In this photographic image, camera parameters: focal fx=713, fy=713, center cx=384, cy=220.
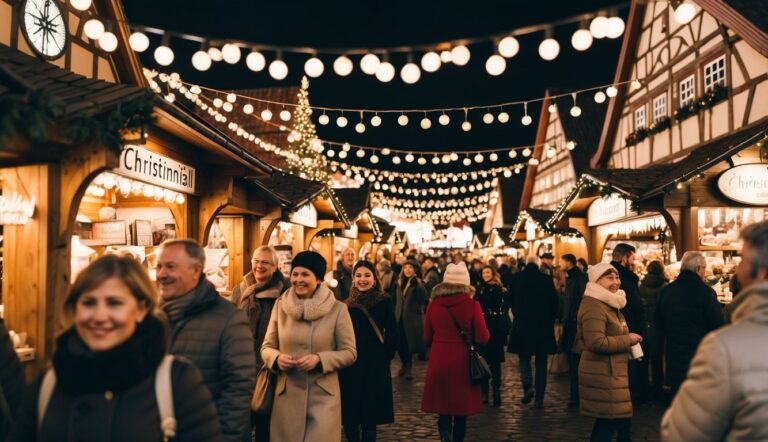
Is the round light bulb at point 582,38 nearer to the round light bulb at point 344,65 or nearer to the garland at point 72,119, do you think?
the round light bulb at point 344,65

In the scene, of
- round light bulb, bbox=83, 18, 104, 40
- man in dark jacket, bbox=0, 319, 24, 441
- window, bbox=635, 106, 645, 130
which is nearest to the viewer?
man in dark jacket, bbox=0, 319, 24, 441

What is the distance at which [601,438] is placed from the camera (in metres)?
6.32

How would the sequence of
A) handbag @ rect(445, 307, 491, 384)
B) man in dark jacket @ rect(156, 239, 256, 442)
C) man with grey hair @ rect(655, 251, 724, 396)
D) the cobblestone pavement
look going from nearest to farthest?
man in dark jacket @ rect(156, 239, 256, 442) → handbag @ rect(445, 307, 491, 384) → man with grey hair @ rect(655, 251, 724, 396) → the cobblestone pavement

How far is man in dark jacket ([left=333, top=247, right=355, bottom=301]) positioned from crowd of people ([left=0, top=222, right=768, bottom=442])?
3.05 meters

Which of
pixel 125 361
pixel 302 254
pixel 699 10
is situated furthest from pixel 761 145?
pixel 125 361

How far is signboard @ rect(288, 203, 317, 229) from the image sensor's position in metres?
14.6

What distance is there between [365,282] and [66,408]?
4.88 m

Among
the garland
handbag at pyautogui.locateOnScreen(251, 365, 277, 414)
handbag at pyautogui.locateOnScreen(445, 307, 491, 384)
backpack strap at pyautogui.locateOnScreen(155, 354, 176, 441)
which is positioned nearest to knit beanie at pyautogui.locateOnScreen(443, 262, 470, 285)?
handbag at pyautogui.locateOnScreen(445, 307, 491, 384)

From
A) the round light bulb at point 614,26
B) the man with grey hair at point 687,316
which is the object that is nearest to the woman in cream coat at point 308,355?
the man with grey hair at point 687,316

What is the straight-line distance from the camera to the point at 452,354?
268 inches

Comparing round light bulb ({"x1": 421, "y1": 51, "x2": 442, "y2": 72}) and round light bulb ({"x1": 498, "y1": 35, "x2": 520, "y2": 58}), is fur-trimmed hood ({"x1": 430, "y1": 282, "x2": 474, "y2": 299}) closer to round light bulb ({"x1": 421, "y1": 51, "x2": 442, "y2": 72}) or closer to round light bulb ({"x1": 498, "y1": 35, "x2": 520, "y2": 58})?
round light bulb ({"x1": 498, "y1": 35, "x2": 520, "y2": 58})

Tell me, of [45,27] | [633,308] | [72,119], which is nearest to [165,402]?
[72,119]

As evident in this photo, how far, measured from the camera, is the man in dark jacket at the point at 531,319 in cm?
995

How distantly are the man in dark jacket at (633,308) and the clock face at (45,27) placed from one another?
737 centimetres
